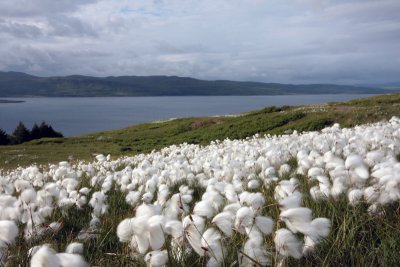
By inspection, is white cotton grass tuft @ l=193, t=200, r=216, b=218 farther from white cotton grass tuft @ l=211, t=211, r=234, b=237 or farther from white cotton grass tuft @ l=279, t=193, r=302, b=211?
white cotton grass tuft @ l=279, t=193, r=302, b=211

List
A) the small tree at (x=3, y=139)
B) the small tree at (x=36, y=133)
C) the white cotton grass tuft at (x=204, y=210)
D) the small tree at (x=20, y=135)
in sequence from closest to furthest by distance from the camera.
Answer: the white cotton grass tuft at (x=204, y=210) → the small tree at (x=3, y=139) → the small tree at (x=20, y=135) → the small tree at (x=36, y=133)

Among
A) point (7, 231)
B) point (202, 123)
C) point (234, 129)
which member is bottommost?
point (202, 123)

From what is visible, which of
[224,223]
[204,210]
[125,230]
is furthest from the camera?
[204,210]

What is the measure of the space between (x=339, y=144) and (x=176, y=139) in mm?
42817

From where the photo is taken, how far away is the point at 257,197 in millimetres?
3854

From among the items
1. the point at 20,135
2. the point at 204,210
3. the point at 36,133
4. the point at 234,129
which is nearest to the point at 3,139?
the point at 20,135

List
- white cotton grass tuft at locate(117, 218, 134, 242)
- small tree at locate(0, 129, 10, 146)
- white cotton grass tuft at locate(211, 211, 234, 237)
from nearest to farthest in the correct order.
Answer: white cotton grass tuft at locate(117, 218, 134, 242), white cotton grass tuft at locate(211, 211, 234, 237), small tree at locate(0, 129, 10, 146)

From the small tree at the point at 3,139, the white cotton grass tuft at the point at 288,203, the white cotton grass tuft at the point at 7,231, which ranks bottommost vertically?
the small tree at the point at 3,139

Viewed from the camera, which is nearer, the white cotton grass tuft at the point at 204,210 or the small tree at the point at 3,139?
the white cotton grass tuft at the point at 204,210

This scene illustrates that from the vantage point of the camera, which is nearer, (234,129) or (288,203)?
(288,203)

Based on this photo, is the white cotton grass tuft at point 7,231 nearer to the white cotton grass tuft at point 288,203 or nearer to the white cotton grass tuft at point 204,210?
the white cotton grass tuft at point 204,210

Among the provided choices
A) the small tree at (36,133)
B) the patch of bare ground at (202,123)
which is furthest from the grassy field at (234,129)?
the small tree at (36,133)

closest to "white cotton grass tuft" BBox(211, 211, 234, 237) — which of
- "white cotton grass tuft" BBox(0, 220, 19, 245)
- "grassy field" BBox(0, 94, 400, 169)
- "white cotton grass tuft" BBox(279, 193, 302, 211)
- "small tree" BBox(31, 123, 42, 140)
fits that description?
"white cotton grass tuft" BBox(279, 193, 302, 211)

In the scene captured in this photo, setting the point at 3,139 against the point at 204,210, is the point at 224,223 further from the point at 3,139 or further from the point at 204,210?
the point at 3,139
